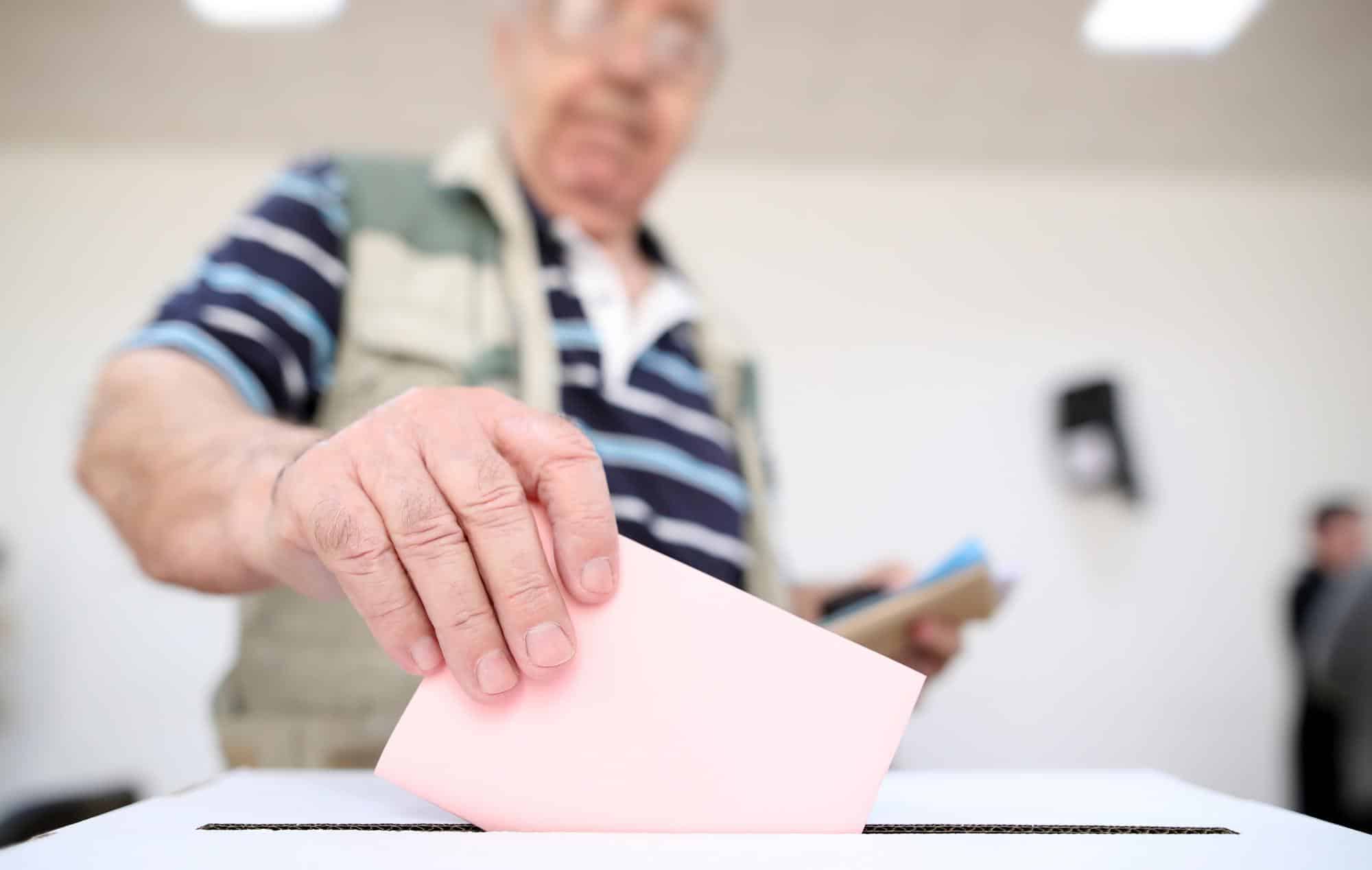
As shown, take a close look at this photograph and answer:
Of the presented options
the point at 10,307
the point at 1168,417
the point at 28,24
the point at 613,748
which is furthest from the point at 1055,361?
the point at 10,307

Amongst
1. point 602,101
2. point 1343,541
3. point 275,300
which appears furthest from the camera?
point 1343,541

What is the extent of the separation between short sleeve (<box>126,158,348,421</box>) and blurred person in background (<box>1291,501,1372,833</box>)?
1.41 metres

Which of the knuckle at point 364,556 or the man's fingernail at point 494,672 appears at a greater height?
the knuckle at point 364,556

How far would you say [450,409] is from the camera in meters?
0.35

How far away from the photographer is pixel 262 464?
1.43 feet

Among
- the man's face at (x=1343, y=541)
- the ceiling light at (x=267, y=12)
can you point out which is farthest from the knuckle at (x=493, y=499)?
the man's face at (x=1343, y=541)

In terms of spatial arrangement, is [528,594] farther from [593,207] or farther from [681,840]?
[593,207]

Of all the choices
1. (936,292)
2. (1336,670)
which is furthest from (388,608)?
(936,292)

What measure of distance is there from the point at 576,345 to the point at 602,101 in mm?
322

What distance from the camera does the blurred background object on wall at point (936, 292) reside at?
247cm

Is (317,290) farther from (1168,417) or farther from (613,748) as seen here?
(1168,417)

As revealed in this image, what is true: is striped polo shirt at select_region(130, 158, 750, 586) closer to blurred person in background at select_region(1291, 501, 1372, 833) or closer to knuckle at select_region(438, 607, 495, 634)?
knuckle at select_region(438, 607, 495, 634)

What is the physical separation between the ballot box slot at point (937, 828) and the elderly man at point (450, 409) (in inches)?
2.7

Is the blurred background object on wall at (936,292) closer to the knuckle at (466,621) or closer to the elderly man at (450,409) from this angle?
the elderly man at (450,409)
